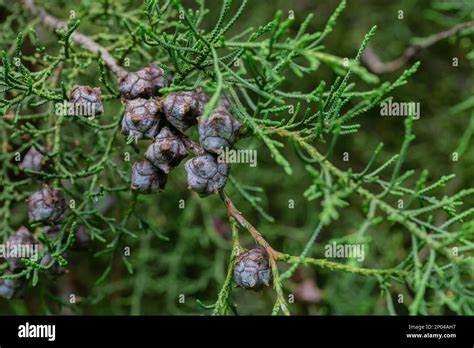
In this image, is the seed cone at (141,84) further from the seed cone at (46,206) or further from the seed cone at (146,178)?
the seed cone at (46,206)

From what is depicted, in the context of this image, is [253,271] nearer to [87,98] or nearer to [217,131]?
[217,131]

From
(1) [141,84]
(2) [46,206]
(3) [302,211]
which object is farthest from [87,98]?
(3) [302,211]

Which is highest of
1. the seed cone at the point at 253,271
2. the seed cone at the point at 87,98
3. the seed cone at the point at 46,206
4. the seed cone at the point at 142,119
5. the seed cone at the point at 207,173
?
the seed cone at the point at 87,98

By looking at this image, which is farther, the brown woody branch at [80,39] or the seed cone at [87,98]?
the brown woody branch at [80,39]

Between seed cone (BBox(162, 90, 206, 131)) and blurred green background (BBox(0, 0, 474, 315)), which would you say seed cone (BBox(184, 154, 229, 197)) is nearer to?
seed cone (BBox(162, 90, 206, 131))

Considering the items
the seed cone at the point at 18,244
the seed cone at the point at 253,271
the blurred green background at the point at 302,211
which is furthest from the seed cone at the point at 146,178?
the blurred green background at the point at 302,211

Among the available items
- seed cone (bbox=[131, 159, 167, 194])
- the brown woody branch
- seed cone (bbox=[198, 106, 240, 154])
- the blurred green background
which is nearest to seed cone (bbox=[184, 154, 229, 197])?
seed cone (bbox=[198, 106, 240, 154])
